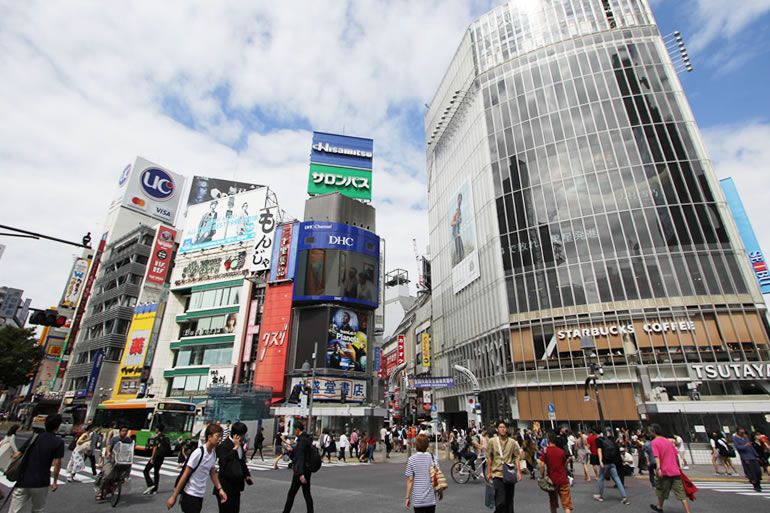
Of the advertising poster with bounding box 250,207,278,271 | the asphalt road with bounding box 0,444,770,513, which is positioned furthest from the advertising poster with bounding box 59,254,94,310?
the asphalt road with bounding box 0,444,770,513

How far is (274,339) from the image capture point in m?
43.8

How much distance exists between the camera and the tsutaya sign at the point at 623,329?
31172mm

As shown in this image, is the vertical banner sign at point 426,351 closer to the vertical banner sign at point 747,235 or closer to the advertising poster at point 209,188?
Answer: the vertical banner sign at point 747,235

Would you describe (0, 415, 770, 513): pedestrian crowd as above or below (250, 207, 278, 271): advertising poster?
below

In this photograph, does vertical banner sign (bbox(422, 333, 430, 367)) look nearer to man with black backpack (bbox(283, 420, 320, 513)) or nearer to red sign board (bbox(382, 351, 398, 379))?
red sign board (bbox(382, 351, 398, 379))

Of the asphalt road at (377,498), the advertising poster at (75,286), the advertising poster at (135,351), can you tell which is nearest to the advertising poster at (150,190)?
the advertising poster at (75,286)

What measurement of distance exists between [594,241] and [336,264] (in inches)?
1036

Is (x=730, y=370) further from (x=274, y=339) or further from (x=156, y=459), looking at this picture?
(x=274, y=339)

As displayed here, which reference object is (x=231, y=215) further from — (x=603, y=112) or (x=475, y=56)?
(x=603, y=112)

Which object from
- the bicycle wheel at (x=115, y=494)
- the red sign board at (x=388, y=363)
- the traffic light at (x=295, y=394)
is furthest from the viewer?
the red sign board at (x=388, y=363)

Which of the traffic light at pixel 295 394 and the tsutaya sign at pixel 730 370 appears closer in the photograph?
the tsutaya sign at pixel 730 370

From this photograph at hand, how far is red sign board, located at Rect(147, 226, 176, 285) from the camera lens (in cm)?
5794

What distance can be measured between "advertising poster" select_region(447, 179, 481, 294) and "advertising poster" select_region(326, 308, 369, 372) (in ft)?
42.2

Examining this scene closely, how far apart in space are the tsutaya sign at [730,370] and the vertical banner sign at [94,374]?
210 ft
